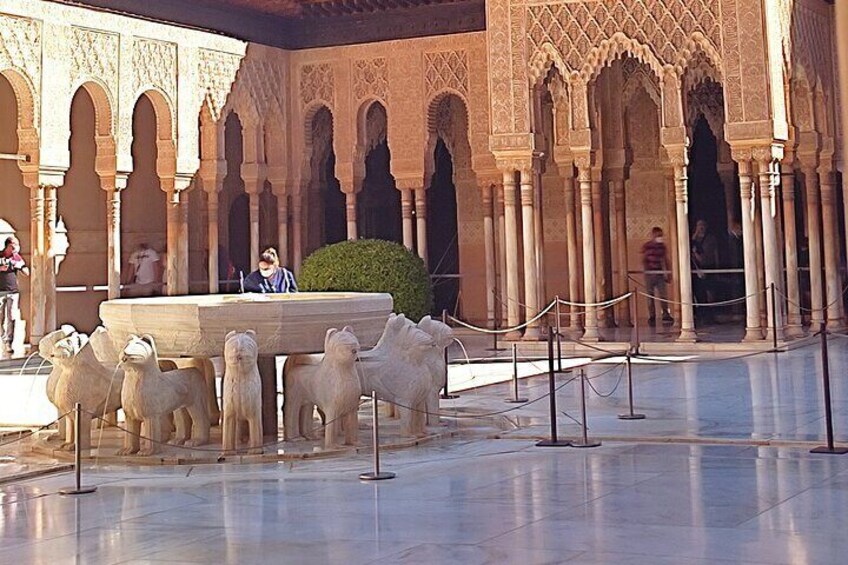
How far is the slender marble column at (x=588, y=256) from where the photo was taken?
15.9 meters

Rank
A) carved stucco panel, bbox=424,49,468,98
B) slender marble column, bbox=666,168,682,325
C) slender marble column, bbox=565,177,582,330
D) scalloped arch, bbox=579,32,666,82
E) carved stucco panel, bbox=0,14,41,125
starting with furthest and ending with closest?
carved stucco panel, bbox=424,49,468,98, slender marble column, bbox=666,168,682,325, slender marble column, bbox=565,177,582,330, scalloped arch, bbox=579,32,666,82, carved stucco panel, bbox=0,14,41,125

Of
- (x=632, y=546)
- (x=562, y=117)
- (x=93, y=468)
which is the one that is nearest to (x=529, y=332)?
(x=562, y=117)

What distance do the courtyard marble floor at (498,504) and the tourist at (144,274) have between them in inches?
465

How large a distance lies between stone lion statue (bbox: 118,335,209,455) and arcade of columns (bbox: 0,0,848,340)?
8577 mm

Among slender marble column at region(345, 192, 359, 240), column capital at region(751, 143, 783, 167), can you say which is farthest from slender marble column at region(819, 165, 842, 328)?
slender marble column at region(345, 192, 359, 240)

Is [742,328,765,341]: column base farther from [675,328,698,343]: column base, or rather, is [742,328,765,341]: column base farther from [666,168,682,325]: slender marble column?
[666,168,682,325]: slender marble column

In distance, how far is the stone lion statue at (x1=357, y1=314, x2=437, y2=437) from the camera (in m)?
7.83

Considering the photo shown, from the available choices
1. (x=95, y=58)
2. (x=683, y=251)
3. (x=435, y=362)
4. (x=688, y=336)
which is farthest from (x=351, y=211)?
(x=435, y=362)

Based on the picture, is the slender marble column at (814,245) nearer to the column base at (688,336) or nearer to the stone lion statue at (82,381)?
the column base at (688,336)

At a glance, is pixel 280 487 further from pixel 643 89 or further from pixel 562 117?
pixel 643 89

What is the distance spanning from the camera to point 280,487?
6.34 meters

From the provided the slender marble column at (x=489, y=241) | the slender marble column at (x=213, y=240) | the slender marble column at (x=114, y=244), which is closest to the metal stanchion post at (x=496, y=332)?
the slender marble column at (x=489, y=241)

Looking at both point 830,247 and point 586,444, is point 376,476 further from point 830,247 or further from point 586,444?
point 830,247

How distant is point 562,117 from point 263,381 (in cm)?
1112
